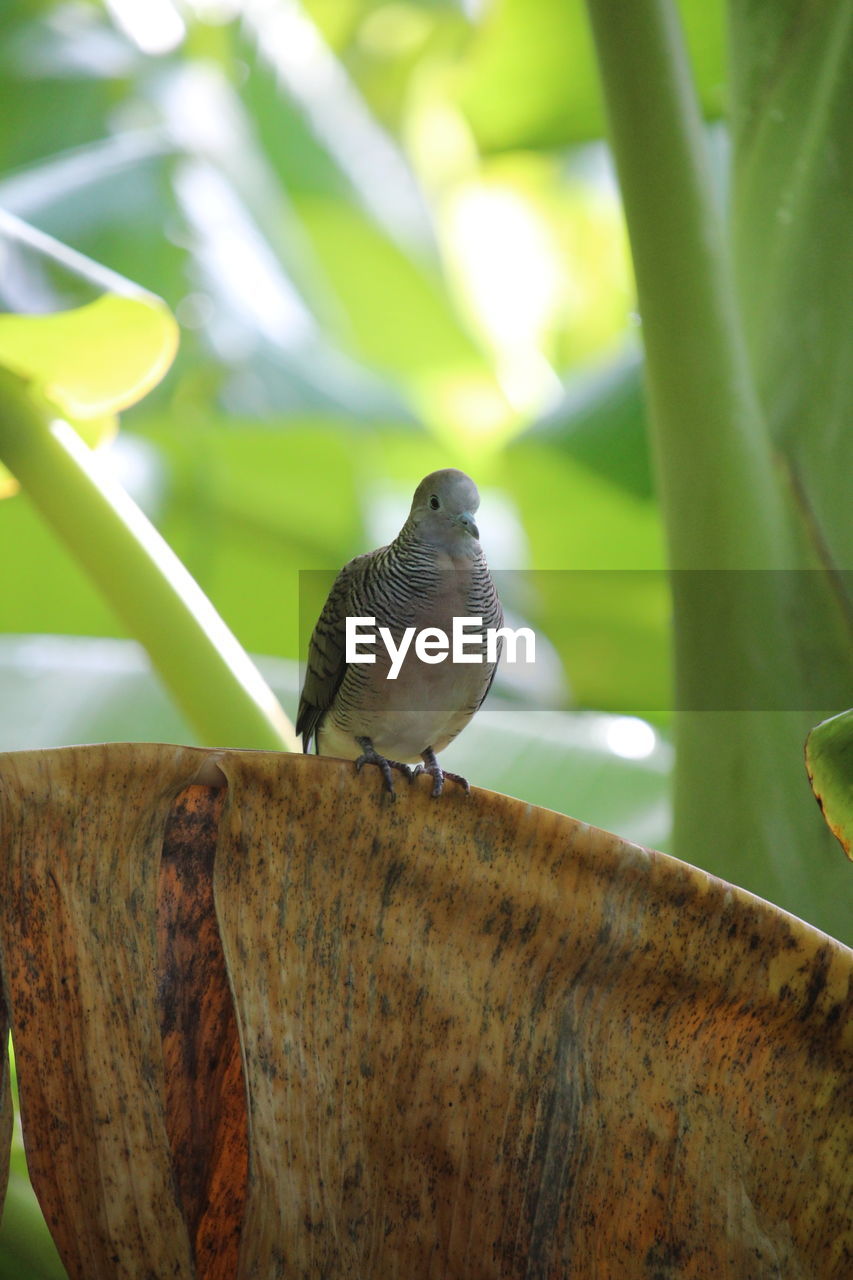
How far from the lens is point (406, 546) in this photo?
0.81 meters

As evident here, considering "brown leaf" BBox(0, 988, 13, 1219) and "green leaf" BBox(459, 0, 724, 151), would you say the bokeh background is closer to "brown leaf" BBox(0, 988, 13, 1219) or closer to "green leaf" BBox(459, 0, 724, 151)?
"green leaf" BBox(459, 0, 724, 151)

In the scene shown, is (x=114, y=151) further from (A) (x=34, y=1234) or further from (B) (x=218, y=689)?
(A) (x=34, y=1234)

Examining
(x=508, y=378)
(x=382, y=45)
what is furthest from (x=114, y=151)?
(x=508, y=378)

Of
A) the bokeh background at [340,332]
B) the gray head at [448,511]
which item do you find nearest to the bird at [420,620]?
the gray head at [448,511]

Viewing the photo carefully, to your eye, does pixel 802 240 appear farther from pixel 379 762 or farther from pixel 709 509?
pixel 379 762

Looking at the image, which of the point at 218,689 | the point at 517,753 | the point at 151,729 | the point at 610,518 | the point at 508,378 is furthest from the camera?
the point at 508,378

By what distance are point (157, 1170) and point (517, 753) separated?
0.67m

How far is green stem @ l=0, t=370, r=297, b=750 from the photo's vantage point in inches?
25.9

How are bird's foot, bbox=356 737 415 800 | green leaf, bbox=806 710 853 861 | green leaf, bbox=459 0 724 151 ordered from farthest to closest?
green leaf, bbox=459 0 724 151, bird's foot, bbox=356 737 415 800, green leaf, bbox=806 710 853 861

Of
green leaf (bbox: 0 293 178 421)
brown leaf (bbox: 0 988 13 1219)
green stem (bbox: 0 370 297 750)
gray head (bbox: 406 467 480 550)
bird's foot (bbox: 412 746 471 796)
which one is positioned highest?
green leaf (bbox: 0 293 178 421)

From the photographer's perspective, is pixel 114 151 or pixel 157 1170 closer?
pixel 157 1170

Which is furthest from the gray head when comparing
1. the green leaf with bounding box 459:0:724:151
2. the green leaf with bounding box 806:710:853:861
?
the green leaf with bounding box 459:0:724:151

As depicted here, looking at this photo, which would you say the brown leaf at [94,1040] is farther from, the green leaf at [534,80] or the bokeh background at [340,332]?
the green leaf at [534,80]

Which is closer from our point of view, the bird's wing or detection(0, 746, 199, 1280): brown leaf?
detection(0, 746, 199, 1280): brown leaf
